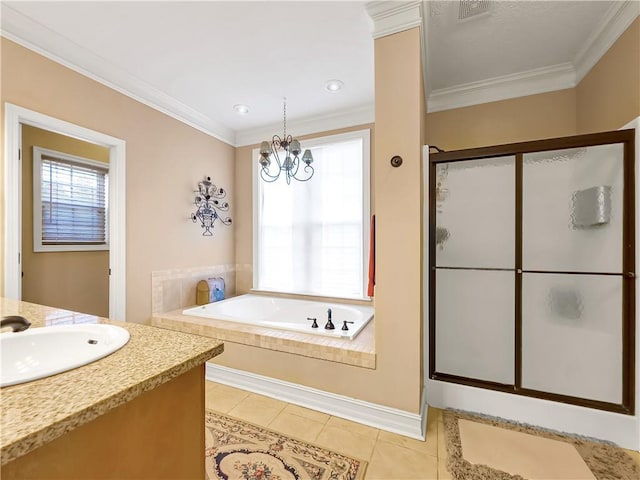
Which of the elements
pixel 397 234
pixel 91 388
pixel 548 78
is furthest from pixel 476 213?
pixel 91 388

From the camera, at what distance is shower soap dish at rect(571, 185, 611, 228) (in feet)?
5.65

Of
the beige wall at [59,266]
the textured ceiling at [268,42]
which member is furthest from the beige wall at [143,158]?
the beige wall at [59,266]

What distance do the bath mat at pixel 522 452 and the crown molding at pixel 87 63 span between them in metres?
3.60

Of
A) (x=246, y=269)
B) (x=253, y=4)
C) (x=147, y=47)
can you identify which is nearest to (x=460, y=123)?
(x=253, y=4)

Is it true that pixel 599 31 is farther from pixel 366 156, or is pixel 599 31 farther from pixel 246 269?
pixel 246 269

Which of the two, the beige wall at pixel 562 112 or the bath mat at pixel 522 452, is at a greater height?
the beige wall at pixel 562 112

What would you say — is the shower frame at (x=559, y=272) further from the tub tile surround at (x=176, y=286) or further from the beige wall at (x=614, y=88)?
the tub tile surround at (x=176, y=286)

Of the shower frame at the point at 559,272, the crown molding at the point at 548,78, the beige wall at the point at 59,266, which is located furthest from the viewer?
the beige wall at the point at 59,266

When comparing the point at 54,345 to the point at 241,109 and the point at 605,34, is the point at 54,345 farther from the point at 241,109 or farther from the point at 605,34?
the point at 605,34

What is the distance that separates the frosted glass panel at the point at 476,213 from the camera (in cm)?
194

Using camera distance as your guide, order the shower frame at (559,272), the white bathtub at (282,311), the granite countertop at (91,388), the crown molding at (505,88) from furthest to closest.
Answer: the white bathtub at (282,311), the crown molding at (505,88), the shower frame at (559,272), the granite countertop at (91,388)

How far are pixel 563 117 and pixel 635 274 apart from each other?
4.78 ft

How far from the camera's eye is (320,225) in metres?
3.34

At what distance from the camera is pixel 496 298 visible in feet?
6.47
